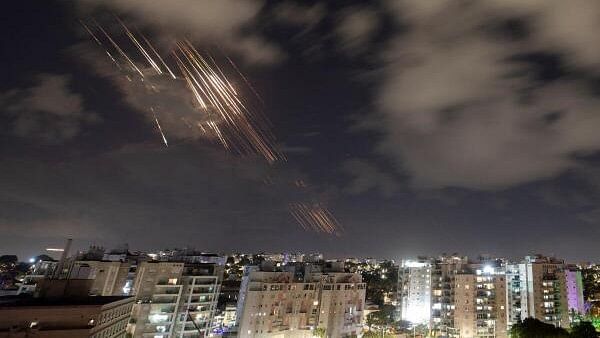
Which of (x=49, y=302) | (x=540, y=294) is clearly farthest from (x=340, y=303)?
(x=49, y=302)

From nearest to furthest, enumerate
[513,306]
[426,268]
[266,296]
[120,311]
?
[120,311]
[266,296]
[513,306]
[426,268]

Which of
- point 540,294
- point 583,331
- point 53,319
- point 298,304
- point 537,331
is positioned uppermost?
point 540,294

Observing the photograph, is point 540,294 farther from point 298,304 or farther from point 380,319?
point 298,304

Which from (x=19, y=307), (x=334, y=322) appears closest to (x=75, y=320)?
(x=19, y=307)

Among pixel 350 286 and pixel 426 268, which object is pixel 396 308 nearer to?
pixel 426 268

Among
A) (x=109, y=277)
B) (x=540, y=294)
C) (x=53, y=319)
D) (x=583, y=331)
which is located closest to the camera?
(x=53, y=319)

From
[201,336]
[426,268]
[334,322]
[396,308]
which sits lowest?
[201,336]

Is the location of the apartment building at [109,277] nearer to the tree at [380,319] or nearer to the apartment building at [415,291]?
the tree at [380,319]
